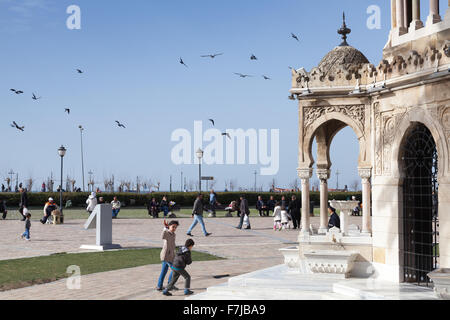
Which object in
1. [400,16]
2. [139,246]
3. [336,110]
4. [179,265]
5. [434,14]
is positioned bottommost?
[139,246]

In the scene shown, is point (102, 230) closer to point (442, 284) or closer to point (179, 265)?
point (179, 265)

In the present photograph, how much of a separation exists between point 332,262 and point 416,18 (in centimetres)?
543

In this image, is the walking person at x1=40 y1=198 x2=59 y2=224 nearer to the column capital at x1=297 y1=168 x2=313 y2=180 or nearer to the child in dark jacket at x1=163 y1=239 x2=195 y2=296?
the column capital at x1=297 y1=168 x2=313 y2=180

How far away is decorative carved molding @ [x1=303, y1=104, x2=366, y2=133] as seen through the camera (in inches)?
497

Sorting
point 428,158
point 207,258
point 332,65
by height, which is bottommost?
point 207,258

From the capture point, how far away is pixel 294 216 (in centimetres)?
2747

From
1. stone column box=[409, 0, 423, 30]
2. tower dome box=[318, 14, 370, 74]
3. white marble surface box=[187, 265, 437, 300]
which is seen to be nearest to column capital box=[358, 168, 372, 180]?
white marble surface box=[187, 265, 437, 300]

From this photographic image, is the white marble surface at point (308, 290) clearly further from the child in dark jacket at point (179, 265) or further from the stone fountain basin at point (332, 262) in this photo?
the child in dark jacket at point (179, 265)

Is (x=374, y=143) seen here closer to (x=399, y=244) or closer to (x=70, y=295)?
(x=399, y=244)

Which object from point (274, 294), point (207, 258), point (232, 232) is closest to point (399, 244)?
point (274, 294)

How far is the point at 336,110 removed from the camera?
42.5 feet

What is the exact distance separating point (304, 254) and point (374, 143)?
2841 millimetres

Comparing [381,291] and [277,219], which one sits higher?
[277,219]

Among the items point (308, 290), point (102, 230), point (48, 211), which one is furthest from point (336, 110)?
point (48, 211)
